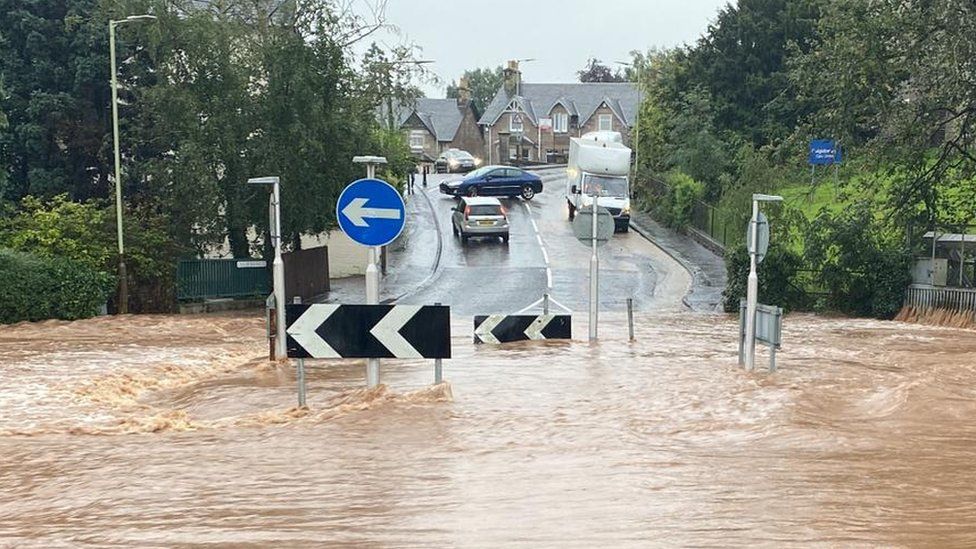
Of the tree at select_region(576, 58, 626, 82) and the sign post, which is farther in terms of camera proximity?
the tree at select_region(576, 58, 626, 82)

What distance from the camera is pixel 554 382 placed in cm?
Answer: 1284

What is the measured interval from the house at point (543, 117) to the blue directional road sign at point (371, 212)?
265 ft

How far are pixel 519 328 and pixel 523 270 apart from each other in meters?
15.1

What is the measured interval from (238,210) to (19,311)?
21.4 ft

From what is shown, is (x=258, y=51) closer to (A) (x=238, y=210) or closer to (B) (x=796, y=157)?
(A) (x=238, y=210)

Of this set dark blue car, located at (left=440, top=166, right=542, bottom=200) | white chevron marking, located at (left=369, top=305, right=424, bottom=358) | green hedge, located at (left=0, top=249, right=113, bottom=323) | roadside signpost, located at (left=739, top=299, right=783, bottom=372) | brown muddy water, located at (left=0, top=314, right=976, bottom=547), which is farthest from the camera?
dark blue car, located at (left=440, top=166, right=542, bottom=200)

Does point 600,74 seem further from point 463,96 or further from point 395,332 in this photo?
point 395,332

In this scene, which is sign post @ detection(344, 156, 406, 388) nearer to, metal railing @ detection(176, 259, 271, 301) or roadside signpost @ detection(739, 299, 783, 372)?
roadside signpost @ detection(739, 299, 783, 372)

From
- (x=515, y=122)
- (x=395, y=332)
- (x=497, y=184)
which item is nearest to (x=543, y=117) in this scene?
(x=515, y=122)

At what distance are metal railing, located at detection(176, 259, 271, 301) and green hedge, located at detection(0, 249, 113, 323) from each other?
9.46ft

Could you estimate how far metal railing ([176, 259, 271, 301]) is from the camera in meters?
28.7

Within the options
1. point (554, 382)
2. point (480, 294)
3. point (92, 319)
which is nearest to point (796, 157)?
point (480, 294)

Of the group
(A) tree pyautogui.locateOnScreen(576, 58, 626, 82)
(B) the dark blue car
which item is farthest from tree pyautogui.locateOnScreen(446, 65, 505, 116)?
(B) the dark blue car

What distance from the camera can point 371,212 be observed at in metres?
Answer: 9.55
